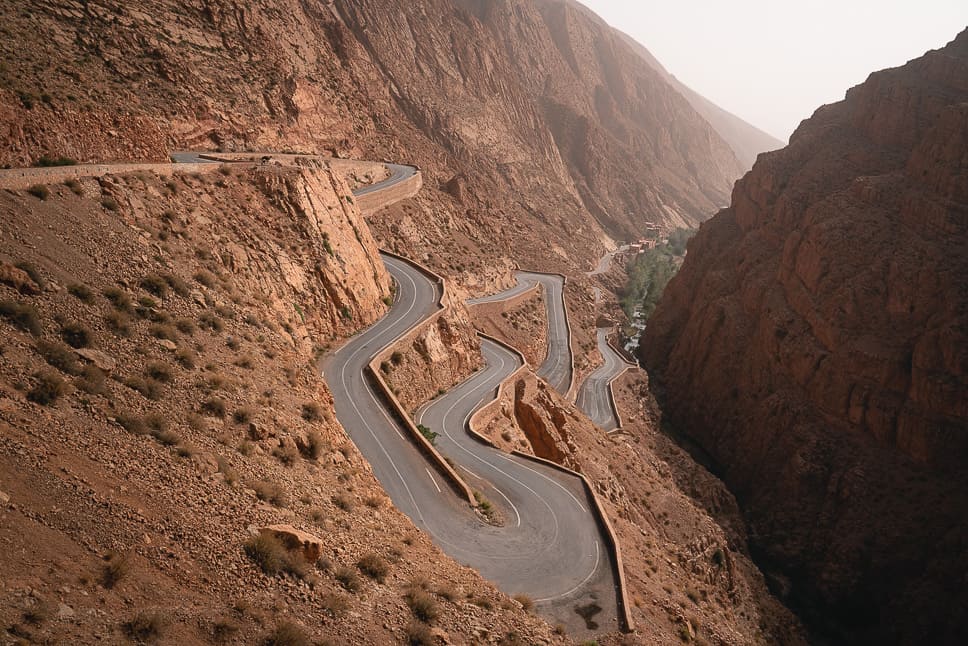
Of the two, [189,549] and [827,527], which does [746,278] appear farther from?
[189,549]

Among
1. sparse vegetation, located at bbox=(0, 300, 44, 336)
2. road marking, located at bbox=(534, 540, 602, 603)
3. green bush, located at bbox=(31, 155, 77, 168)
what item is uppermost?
green bush, located at bbox=(31, 155, 77, 168)

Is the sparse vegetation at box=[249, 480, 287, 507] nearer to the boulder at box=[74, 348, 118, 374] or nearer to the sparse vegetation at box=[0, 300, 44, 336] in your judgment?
the boulder at box=[74, 348, 118, 374]

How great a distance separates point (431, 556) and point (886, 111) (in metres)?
52.8

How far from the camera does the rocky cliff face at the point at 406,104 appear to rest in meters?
20.8

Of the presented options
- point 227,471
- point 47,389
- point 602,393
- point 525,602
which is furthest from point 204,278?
point 602,393

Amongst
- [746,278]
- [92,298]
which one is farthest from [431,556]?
[746,278]

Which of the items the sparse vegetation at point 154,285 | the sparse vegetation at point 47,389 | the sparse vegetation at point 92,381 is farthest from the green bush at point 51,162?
the sparse vegetation at point 47,389

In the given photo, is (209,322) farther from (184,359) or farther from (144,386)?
(144,386)

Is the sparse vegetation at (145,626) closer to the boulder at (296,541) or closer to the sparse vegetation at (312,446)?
the boulder at (296,541)

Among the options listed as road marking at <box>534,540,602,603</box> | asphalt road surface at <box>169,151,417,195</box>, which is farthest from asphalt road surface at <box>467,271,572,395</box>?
road marking at <box>534,540,602,603</box>

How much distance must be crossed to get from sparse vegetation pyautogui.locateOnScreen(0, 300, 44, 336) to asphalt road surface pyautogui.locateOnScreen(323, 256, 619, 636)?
8.70 meters

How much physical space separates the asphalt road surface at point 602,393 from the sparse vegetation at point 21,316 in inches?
1309

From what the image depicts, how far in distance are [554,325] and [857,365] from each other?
2198cm

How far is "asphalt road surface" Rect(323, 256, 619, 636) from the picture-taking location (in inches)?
561
